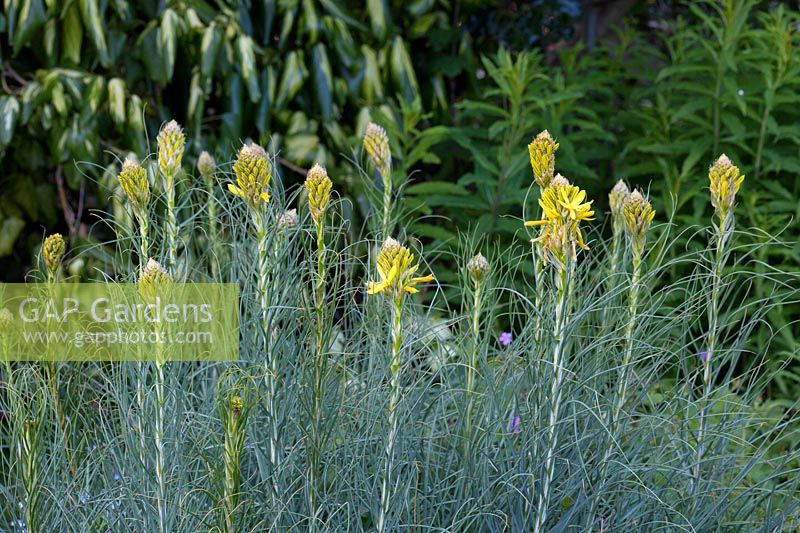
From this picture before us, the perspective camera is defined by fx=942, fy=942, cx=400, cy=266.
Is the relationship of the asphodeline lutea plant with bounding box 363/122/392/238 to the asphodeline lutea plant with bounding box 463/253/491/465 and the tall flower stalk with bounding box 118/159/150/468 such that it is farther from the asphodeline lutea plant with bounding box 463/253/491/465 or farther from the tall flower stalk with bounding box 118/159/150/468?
the tall flower stalk with bounding box 118/159/150/468

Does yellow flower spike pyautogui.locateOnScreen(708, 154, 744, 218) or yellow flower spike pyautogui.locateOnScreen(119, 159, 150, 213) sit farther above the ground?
yellow flower spike pyautogui.locateOnScreen(119, 159, 150, 213)

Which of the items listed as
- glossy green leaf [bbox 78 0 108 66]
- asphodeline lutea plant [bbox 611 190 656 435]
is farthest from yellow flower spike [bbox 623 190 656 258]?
glossy green leaf [bbox 78 0 108 66]

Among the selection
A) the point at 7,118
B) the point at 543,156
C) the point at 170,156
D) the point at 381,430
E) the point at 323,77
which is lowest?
the point at 381,430

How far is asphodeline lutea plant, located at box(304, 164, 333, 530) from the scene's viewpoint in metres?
1.51

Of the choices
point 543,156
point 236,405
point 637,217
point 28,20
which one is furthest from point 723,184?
point 28,20

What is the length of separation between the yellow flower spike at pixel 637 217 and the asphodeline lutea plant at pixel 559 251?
0.19 meters

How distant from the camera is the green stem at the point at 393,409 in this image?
1414mm

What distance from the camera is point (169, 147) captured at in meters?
1.79

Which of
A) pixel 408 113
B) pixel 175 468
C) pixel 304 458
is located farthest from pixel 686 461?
pixel 408 113

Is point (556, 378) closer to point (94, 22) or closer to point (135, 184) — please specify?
point (135, 184)

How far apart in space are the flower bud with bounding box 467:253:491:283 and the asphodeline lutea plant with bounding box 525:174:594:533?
0.69ft

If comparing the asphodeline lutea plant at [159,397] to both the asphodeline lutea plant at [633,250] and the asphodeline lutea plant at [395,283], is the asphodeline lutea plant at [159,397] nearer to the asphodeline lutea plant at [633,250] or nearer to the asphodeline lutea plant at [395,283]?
the asphodeline lutea plant at [395,283]

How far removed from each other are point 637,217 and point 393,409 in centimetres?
56

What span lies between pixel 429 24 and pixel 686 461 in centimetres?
266
